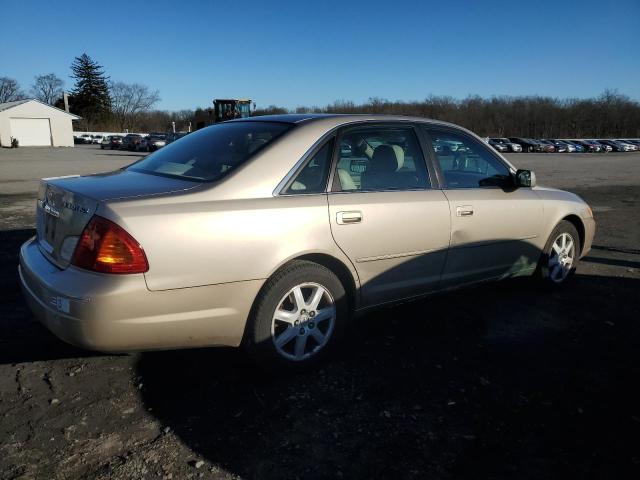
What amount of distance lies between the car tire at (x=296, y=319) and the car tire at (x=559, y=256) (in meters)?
2.37

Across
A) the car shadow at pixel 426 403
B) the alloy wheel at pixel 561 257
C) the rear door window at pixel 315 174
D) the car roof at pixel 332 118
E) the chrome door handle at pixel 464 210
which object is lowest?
the car shadow at pixel 426 403

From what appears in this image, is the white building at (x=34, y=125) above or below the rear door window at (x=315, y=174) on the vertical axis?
above

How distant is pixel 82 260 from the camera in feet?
7.89

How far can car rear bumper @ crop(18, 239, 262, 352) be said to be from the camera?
2.33 meters

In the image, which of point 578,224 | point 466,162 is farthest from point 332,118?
point 578,224

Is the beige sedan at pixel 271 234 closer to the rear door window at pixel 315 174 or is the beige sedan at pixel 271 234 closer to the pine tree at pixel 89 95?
the rear door window at pixel 315 174

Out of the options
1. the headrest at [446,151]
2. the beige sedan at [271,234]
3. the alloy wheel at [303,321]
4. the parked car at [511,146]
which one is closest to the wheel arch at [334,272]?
the beige sedan at [271,234]

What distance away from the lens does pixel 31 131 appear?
54.9 metres

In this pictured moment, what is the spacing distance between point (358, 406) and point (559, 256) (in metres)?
2.99

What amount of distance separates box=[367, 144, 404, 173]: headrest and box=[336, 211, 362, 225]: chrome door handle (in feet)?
1.48

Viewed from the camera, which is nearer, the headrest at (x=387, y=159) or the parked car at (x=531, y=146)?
the headrest at (x=387, y=159)

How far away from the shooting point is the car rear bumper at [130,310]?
233 cm

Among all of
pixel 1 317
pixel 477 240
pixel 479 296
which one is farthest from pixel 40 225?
pixel 479 296

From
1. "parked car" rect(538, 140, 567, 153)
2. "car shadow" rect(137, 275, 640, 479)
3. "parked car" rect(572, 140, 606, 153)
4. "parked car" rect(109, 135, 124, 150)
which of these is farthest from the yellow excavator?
"parked car" rect(572, 140, 606, 153)
